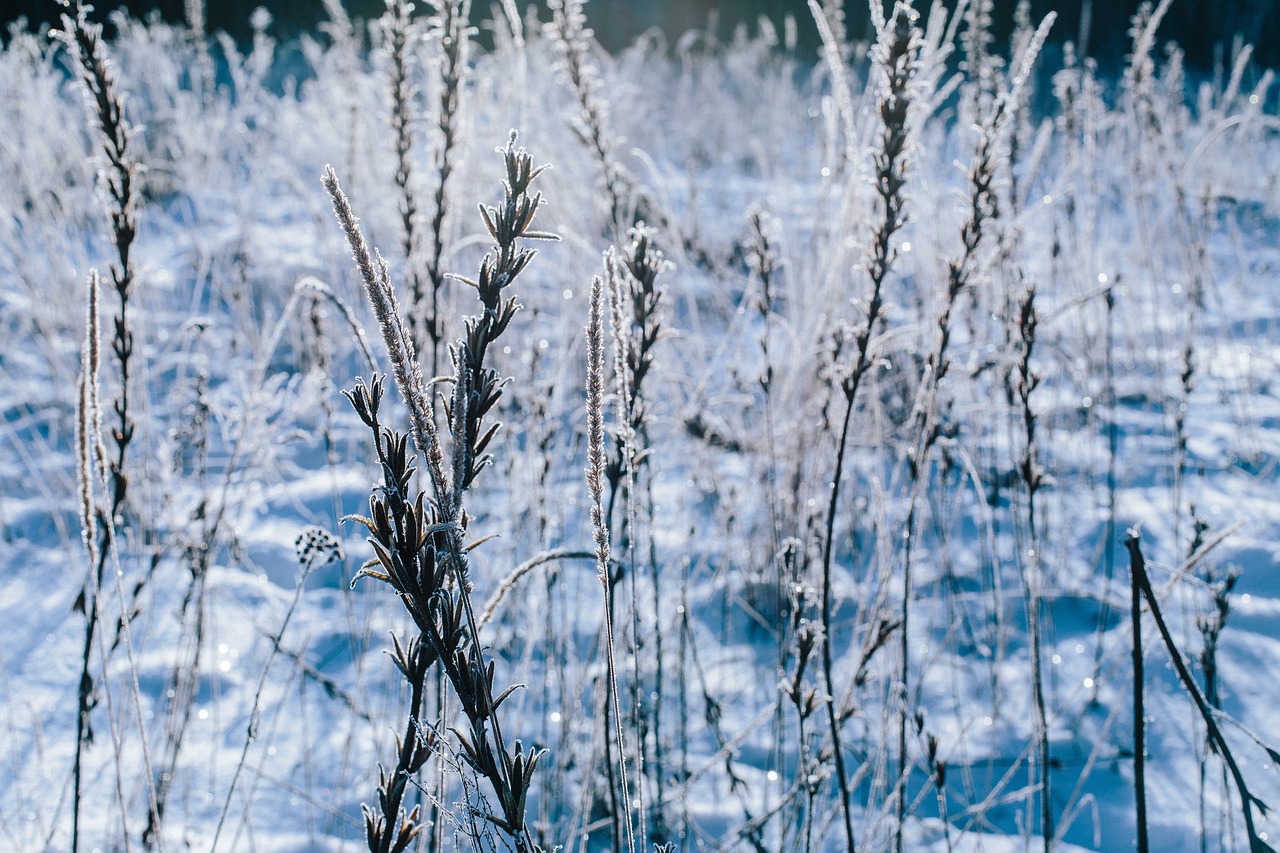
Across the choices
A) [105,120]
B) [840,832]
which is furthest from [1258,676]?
[105,120]

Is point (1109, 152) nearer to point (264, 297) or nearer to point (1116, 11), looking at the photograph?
point (264, 297)

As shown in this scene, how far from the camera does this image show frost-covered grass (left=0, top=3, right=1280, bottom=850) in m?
1.16

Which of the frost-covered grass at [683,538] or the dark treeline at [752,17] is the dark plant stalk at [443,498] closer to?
the frost-covered grass at [683,538]

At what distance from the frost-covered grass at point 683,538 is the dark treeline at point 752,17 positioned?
1432 centimetres

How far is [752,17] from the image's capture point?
21156 mm

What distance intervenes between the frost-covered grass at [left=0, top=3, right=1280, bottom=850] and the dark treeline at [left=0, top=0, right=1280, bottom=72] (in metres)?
14.3

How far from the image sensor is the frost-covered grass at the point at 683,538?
1.16 metres

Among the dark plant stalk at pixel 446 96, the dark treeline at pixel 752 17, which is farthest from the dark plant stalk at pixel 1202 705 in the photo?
the dark treeline at pixel 752 17

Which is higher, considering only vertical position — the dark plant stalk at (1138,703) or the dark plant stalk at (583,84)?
the dark plant stalk at (583,84)

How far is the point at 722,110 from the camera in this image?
7.85 m

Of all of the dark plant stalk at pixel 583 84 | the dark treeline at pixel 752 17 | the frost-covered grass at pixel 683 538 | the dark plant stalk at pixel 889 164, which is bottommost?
the frost-covered grass at pixel 683 538

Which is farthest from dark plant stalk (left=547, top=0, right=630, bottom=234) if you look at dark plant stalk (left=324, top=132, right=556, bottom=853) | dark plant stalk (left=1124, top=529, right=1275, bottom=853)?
dark plant stalk (left=1124, top=529, right=1275, bottom=853)

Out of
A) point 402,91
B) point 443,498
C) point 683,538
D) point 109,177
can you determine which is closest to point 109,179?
point 109,177

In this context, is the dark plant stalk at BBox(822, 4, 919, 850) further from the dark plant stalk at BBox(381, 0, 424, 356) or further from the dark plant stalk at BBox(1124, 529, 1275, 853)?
the dark plant stalk at BBox(381, 0, 424, 356)
